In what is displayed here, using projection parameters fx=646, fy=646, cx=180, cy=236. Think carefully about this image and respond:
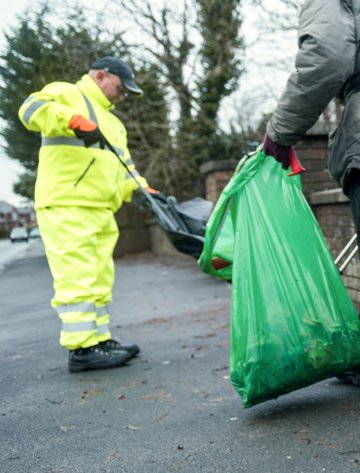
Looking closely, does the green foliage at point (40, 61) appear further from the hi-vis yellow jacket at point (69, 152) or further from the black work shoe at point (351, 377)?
the black work shoe at point (351, 377)

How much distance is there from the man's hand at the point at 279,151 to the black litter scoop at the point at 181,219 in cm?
114

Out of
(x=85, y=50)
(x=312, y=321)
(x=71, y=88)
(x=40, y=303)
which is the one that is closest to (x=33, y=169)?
(x=85, y=50)

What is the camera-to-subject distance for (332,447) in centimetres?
217

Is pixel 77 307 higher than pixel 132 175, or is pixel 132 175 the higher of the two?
pixel 132 175

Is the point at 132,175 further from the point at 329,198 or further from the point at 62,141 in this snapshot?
the point at 329,198

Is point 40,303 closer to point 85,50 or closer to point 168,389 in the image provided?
point 168,389

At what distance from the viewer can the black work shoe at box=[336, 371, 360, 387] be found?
278 centimetres

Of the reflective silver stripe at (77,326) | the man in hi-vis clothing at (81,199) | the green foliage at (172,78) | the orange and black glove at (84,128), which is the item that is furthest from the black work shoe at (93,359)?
the green foliage at (172,78)

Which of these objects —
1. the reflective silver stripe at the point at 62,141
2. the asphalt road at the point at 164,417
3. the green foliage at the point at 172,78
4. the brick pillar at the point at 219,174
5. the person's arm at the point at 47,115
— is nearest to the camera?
the asphalt road at the point at 164,417

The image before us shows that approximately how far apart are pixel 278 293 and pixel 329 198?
2742 mm

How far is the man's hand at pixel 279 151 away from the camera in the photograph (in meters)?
2.43

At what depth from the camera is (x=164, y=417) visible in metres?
2.72

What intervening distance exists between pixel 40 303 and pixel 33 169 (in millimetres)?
15677

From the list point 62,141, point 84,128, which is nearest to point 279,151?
point 84,128
